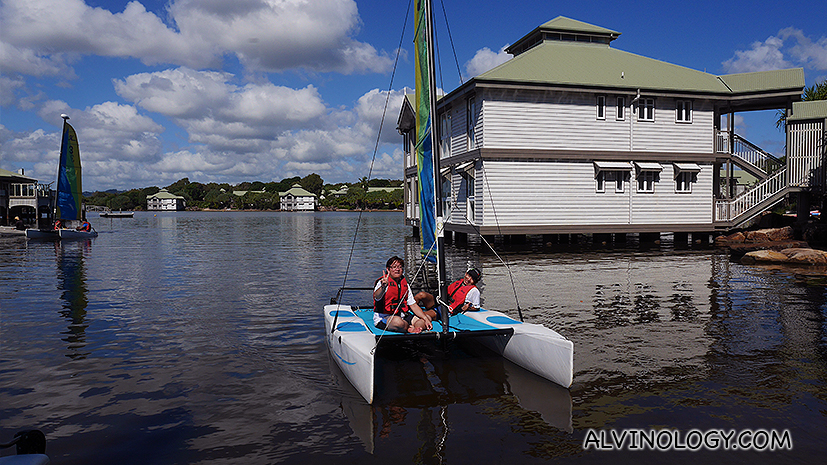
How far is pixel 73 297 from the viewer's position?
14.4 meters

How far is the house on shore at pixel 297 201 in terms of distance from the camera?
171 metres

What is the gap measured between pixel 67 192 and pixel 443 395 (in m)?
40.1

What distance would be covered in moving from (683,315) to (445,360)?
19.3ft

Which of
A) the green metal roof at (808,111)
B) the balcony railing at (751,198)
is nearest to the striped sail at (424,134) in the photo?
the balcony railing at (751,198)

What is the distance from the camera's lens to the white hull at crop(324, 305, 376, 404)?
6738mm

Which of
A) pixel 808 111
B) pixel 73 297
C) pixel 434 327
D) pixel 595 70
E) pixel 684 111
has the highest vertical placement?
pixel 595 70

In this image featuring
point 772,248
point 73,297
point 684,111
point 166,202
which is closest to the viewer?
point 73,297

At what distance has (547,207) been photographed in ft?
85.8

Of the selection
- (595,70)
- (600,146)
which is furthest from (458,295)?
(595,70)

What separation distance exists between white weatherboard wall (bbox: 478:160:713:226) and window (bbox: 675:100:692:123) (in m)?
2.44

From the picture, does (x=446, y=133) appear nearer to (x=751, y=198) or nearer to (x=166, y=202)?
(x=751, y=198)

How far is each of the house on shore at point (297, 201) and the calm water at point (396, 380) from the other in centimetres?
15714

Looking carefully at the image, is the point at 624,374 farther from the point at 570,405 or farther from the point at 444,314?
the point at 444,314

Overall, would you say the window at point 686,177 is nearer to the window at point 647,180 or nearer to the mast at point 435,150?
the window at point 647,180
